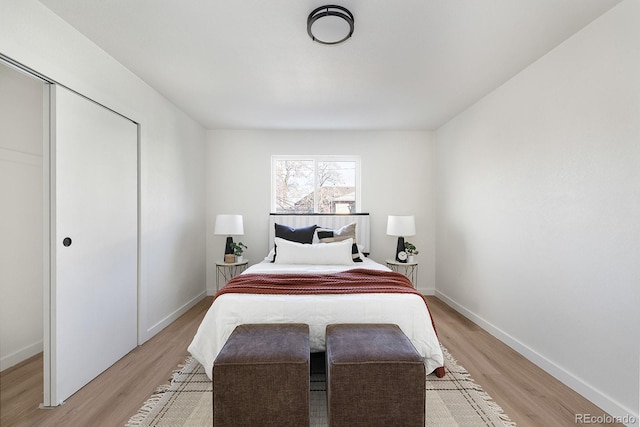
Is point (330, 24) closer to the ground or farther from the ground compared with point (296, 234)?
farther from the ground

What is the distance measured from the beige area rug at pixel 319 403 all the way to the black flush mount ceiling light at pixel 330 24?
236 cm

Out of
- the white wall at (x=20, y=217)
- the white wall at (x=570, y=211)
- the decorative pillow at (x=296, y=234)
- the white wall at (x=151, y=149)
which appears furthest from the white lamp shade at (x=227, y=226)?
the white wall at (x=570, y=211)

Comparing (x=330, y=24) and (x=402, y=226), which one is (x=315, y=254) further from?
(x=330, y=24)

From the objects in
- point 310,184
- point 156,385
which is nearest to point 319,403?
point 156,385

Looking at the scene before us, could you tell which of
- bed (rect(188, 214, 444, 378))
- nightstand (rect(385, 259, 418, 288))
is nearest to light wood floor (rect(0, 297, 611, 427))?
bed (rect(188, 214, 444, 378))

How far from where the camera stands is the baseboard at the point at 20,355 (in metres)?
2.39

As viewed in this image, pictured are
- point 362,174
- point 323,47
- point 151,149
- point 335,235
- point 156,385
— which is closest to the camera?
point 156,385

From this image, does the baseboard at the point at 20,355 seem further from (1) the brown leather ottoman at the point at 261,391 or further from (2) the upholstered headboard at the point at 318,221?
(2) the upholstered headboard at the point at 318,221

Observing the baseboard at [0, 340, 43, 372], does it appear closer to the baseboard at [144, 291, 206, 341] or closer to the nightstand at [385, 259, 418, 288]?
the baseboard at [144, 291, 206, 341]

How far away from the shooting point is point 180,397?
2.04m

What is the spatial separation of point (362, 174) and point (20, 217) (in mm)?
3825

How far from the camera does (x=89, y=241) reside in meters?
2.26

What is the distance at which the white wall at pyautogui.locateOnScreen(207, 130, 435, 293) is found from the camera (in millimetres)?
4559

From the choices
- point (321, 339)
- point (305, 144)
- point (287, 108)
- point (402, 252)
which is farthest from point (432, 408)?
point (305, 144)
